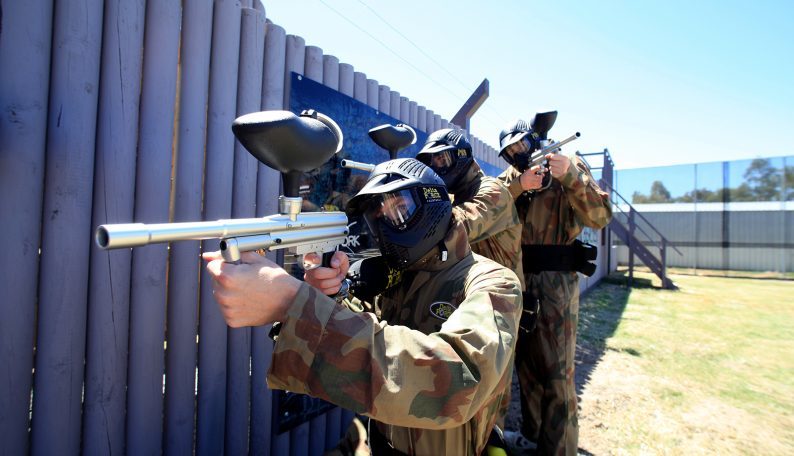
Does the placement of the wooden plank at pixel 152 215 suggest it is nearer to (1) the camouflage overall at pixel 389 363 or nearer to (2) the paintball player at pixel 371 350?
(2) the paintball player at pixel 371 350

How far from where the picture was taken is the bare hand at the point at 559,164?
3174mm

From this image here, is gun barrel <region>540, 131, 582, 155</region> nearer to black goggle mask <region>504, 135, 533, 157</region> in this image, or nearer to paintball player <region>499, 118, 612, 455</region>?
paintball player <region>499, 118, 612, 455</region>

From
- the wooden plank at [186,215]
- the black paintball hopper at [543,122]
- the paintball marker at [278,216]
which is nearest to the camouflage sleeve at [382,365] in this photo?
the paintball marker at [278,216]

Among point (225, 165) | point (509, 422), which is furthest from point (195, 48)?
point (509, 422)

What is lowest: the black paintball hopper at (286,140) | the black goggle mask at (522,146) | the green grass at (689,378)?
the green grass at (689,378)

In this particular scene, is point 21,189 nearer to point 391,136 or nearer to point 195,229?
point 195,229

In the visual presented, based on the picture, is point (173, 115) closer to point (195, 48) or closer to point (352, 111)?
point (195, 48)

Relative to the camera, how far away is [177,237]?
98cm

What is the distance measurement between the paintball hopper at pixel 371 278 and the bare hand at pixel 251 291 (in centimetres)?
67

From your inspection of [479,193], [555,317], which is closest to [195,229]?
[479,193]

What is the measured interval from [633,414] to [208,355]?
4.24 metres

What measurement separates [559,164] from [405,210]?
2.04 m

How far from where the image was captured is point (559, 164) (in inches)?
125

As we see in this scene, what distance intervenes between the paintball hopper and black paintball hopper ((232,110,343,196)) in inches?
20.3
